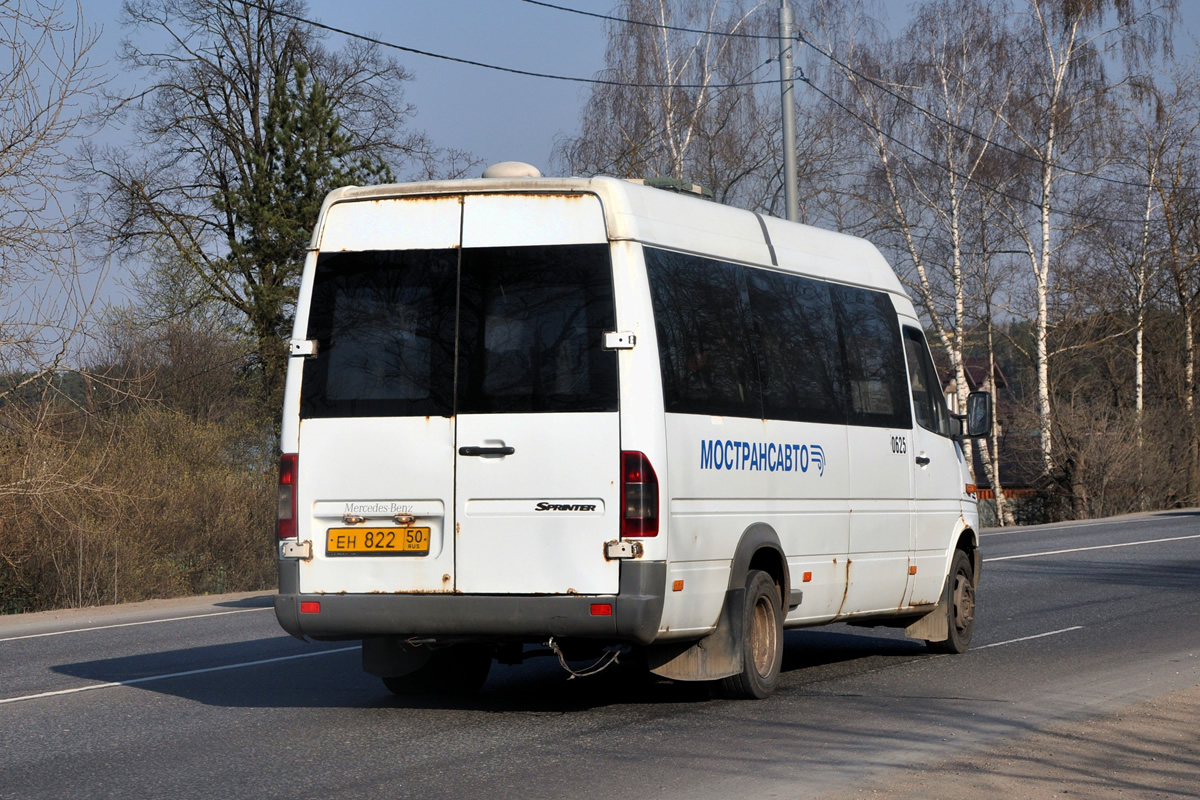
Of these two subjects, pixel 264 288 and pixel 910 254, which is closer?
pixel 264 288

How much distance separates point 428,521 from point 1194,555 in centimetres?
1677

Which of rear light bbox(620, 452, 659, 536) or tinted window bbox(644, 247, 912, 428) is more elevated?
tinted window bbox(644, 247, 912, 428)

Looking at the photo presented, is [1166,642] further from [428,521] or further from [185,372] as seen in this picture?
[185,372]

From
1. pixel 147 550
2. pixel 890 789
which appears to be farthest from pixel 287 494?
pixel 147 550

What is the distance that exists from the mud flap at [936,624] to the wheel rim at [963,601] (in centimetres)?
20

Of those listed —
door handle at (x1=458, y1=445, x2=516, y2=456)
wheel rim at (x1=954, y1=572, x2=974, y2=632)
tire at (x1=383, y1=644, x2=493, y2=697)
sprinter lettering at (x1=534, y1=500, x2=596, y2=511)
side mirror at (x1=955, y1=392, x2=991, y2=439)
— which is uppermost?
side mirror at (x1=955, y1=392, x2=991, y2=439)

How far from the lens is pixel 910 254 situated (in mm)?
40312

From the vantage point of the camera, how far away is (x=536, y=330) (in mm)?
7867

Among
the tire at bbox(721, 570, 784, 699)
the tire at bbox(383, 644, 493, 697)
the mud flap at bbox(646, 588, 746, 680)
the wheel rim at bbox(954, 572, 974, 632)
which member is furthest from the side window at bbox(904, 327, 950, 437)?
the tire at bbox(383, 644, 493, 697)

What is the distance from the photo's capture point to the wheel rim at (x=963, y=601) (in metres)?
11.2

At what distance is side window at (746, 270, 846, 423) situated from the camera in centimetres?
899

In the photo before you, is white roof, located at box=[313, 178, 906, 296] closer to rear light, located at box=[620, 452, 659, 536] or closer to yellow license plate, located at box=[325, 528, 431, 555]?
rear light, located at box=[620, 452, 659, 536]

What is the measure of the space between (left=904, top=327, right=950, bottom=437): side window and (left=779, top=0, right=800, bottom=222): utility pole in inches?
432

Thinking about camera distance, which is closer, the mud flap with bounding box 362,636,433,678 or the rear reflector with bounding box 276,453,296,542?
the rear reflector with bounding box 276,453,296,542
